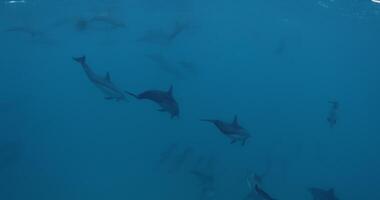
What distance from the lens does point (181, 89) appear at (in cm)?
5503

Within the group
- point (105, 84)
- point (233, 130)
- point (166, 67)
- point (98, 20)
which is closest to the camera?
point (233, 130)

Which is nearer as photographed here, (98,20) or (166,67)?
(166,67)

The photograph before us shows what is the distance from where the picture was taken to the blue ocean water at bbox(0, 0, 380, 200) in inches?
805

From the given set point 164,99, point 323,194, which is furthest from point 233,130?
point 323,194

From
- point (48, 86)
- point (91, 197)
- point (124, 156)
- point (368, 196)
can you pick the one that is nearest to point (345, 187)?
point (368, 196)

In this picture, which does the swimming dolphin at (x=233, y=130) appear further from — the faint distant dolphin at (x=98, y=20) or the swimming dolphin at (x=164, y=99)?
the faint distant dolphin at (x=98, y=20)

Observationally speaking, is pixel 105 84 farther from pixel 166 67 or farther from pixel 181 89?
pixel 181 89

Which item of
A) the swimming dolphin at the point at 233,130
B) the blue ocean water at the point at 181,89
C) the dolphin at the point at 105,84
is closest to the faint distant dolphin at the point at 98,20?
the blue ocean water at the point at 181,89

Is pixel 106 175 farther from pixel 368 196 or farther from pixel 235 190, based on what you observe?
pixel 368 196

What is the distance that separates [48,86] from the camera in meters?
59.5

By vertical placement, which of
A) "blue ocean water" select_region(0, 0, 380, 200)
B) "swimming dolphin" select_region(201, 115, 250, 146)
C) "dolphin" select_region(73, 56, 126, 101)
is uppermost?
"dolphin" select_region(73, 56, 126, 101)

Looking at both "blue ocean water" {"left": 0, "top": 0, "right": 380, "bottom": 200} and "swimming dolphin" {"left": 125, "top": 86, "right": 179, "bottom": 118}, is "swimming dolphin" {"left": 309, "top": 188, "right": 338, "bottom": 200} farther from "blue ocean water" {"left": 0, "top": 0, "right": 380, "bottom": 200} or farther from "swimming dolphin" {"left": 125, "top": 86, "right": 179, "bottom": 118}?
"swimming dolphin" {"left": 125, "top": 86, "right": 179, "bottom": 118}

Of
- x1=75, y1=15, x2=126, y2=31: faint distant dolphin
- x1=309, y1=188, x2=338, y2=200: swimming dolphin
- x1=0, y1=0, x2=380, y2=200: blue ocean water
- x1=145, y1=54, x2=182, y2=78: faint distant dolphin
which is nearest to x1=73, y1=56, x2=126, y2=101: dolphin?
x1=0, y1=0, x2=380, y2=200: blue ocean water

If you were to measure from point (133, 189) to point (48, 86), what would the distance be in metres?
42.0
